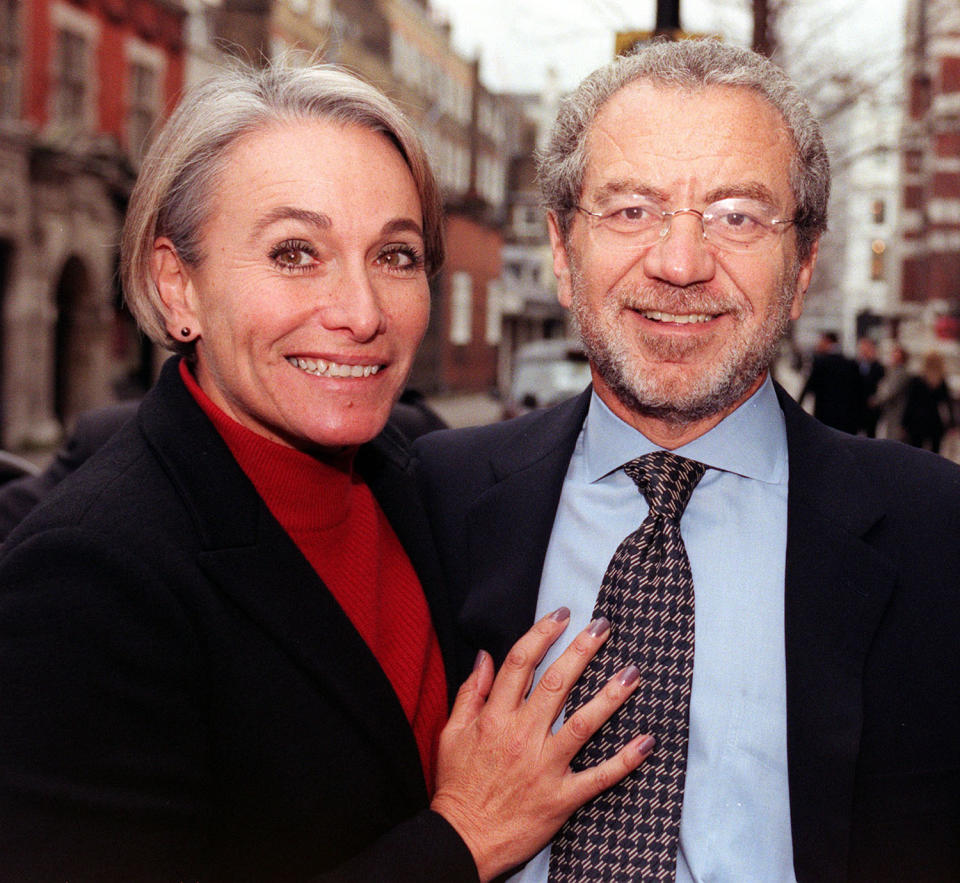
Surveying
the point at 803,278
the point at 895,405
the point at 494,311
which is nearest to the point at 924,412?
the point at 895,405

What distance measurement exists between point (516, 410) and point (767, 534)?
8.94 meters

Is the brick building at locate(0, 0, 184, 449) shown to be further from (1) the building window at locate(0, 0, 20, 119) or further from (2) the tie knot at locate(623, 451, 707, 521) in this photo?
(2) the tie knot at locate(623, 451, 707, 521)

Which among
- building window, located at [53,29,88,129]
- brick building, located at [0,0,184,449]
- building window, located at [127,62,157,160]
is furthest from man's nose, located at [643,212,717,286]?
building window, located at [127,62,157,160]

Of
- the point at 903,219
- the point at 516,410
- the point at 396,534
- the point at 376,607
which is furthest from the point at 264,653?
the point at 903,219

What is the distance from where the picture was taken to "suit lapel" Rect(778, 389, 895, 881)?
1.98m

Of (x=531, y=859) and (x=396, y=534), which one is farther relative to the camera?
(x=396, y=534)

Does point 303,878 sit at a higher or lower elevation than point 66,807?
lower

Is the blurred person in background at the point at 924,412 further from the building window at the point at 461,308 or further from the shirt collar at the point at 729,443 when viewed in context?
the building window at the point at 461,308

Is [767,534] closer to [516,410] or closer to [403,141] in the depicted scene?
[403,141]

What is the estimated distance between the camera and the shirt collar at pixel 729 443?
7.56 ft

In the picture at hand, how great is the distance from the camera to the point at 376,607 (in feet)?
7.06

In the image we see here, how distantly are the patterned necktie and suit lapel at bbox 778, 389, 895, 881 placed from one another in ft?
0.68

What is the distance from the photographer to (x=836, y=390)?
1148 centimetres

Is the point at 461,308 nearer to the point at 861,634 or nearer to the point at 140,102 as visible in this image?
the point at 140,102
